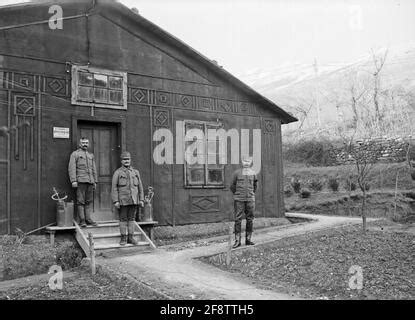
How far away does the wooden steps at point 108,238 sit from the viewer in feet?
32.1

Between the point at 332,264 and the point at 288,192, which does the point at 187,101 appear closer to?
the point at 332,264

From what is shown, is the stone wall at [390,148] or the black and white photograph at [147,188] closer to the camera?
the black and white photograph at [147,188]

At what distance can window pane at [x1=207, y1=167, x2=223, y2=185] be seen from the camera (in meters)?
13.1

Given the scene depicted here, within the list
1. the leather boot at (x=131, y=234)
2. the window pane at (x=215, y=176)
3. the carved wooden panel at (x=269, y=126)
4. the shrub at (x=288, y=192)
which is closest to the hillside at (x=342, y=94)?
the shrub at (x=288, y=192)

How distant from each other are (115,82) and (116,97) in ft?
1.24

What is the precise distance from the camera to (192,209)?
12.7 metres

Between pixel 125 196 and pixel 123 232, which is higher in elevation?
pixel 125 196

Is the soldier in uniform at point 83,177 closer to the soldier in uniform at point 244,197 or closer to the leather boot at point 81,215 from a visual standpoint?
the leather boot at point 81,215

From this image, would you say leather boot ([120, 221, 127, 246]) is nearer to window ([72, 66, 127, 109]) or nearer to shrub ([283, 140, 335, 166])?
window ([72, 66, 127, 109])

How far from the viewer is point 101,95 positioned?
11.4 meters

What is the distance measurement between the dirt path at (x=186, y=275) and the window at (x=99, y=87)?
12.8 ft

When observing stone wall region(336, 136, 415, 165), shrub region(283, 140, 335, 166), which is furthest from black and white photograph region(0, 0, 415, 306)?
shrub region(283, 140, 335, 166)

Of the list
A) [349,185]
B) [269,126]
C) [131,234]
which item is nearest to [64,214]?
[131,234]
